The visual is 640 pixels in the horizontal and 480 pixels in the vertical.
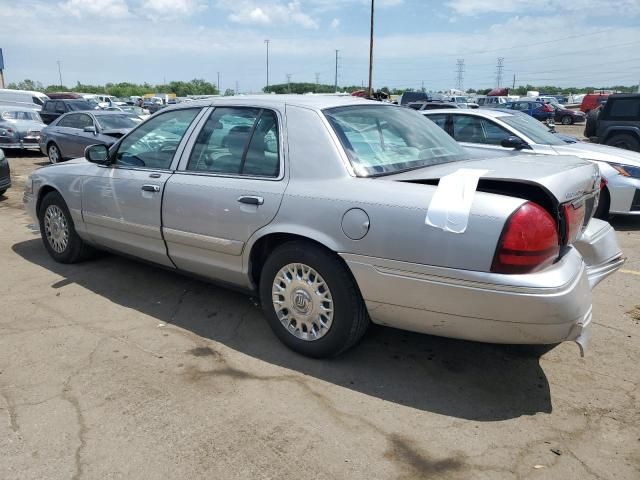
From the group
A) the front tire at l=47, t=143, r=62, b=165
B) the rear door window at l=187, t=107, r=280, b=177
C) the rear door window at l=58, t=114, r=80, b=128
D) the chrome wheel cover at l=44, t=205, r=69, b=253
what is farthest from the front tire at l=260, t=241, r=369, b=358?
the front tire at l=47, t=143, r=62, b=165

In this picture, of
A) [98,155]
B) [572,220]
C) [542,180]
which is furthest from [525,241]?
[98,155]

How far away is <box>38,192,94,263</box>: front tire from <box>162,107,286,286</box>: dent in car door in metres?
1.61

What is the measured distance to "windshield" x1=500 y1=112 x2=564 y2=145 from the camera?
288 inches

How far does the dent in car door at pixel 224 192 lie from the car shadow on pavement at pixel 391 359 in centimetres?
43

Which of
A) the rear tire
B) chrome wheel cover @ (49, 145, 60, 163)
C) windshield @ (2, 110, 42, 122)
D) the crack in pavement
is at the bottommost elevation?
the crack in pavement

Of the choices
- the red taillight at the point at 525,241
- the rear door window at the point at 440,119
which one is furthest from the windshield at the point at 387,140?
the rear door window at the point at 440,119

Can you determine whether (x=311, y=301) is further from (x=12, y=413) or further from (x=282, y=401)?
(x=12, y=413)

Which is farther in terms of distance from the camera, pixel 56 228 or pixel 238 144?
pixel 56 228

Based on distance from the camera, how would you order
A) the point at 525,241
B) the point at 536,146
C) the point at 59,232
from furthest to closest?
the point at 536,146 → the point at 59,232 → the point at 525,241

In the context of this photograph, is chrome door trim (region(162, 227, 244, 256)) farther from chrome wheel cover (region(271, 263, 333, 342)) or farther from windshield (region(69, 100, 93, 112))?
windshield (region(69, 100, 93, 112))

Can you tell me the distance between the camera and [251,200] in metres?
3.45

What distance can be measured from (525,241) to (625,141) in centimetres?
1129

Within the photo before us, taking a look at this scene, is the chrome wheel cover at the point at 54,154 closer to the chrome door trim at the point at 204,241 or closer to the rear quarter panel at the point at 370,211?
the chrome door trim at the point at 204,241

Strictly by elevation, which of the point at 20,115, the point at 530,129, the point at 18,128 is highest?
the point at 530,129
